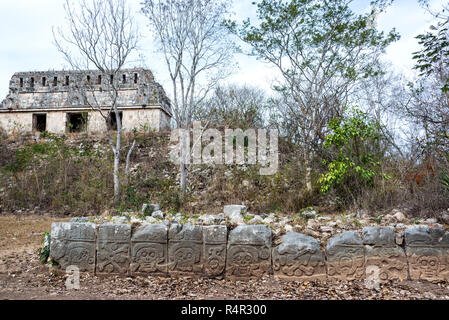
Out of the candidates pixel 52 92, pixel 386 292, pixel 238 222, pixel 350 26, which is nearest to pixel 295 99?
pixel 350 26

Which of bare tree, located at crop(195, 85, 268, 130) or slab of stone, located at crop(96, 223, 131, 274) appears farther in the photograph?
bare tree, located at crop(195, 85, 268, 130)

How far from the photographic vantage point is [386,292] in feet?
11.2

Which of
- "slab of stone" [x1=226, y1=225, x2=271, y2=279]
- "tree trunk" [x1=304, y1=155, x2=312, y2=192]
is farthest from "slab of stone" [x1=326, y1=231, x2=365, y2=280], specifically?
"tree trunk" [x1=304, y1=155, x2=312, y2=192]

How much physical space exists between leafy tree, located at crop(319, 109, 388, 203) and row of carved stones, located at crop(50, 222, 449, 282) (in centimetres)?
278

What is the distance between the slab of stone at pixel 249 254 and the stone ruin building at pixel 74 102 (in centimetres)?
963

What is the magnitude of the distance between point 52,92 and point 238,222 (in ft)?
42.4

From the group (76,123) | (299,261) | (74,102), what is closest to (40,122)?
(76,123)

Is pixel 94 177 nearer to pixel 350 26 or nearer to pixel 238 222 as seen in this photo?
pixel 238 222

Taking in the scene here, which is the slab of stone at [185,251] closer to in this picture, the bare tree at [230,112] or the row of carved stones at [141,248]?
the row of carved stones at [141,248]

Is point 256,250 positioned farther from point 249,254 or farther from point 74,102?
point 74,102

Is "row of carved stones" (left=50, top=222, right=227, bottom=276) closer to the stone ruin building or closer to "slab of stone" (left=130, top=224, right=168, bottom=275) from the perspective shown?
"slab of stone" (left=130, top=224, right=168, bottom=275)

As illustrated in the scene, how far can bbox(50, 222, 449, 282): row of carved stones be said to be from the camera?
3.66m

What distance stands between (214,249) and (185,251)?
15.0 inches

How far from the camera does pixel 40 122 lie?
14367 mm
